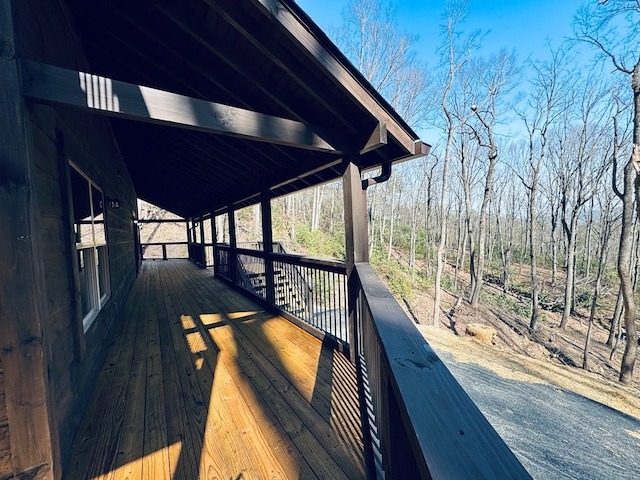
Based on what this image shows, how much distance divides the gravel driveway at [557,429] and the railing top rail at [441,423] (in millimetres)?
3574

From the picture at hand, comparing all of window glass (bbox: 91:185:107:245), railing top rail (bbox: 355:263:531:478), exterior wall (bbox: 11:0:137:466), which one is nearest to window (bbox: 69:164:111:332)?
window glass (bbox: 91:185:107:245)

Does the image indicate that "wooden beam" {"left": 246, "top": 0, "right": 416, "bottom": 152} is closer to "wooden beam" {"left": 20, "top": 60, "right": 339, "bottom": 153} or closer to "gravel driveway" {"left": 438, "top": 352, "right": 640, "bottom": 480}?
"wooden beam" {"left": 20, "top": 60, "right": 339, "bottom": 153}

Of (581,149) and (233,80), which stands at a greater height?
(581,149)

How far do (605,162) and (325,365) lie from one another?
15.7 m

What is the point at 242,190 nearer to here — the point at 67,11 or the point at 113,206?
the point at 113,206

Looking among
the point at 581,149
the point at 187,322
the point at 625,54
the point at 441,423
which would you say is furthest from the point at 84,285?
the point at 581,149

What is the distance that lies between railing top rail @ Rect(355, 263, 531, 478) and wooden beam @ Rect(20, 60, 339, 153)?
192 cm

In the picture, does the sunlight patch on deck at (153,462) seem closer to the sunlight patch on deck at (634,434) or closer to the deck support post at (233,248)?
the deck support post at (233,248)

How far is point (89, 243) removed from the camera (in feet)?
9.28

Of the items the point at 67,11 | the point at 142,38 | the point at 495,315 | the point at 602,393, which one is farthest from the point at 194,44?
the point at 495,315

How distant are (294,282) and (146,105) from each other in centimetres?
349

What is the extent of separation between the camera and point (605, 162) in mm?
11547

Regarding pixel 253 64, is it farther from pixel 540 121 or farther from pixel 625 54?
pixel 540 121

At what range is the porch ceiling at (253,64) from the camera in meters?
1.96
